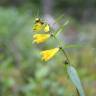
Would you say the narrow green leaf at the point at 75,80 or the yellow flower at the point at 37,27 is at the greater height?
the yellow flower at the point at 37,27

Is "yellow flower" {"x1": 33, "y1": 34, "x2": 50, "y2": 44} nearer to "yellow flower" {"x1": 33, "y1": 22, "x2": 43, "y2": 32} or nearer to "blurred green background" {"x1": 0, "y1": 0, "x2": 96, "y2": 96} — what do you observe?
"yellow flower" {"x1": 33, "y1": 22, "x2": 43, "y2": 32}

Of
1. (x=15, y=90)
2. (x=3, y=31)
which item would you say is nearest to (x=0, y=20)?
(x=3, y=31)

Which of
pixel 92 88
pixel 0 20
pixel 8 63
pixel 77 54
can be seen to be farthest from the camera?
pixel 0 20

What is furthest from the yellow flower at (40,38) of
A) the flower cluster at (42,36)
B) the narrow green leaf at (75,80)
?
the narrow green leaf at (75,80)

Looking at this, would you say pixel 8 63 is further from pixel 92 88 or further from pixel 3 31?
pixel 3 31

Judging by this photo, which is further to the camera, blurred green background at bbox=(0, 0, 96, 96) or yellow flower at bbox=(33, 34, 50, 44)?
blurred green background at bbox=(0, 0, 96, 96)

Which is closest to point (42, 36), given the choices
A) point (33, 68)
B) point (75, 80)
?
point (75, 80)

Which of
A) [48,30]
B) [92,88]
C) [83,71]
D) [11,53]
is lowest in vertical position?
[48,30]

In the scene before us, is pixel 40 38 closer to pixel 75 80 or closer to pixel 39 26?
pixel 39 26

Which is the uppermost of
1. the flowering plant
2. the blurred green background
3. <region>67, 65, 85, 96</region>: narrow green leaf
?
the blurred green background

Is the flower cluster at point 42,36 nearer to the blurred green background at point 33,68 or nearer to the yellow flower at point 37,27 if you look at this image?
the yellow flower at point 37,27

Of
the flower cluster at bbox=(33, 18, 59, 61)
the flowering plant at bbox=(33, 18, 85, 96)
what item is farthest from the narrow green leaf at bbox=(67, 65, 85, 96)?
the flower cluster at bbox=(33, 18, 59, 61)
